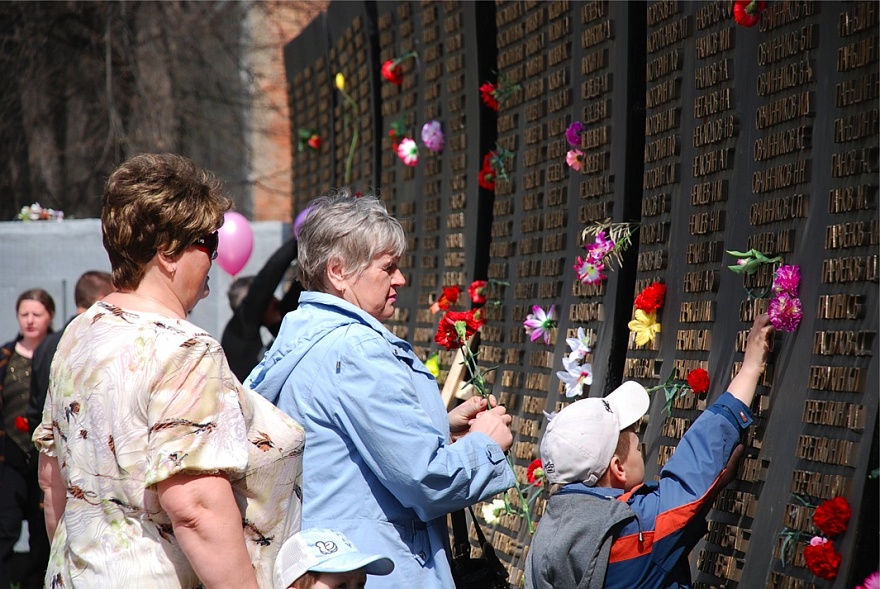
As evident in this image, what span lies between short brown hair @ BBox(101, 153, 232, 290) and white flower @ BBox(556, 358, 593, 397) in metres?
2.01

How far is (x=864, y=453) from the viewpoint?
267 cm

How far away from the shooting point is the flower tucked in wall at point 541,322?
4477 mm

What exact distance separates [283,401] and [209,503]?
694 mm

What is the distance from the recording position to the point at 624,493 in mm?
2936

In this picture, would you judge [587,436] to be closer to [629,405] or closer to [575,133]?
[629,405]

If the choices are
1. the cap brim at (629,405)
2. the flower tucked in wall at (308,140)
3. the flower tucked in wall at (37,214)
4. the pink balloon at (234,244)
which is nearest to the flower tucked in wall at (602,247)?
the cap brim at (629,405)

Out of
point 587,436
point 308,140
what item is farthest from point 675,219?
point 308,140

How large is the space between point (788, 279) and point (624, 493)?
0.69 m

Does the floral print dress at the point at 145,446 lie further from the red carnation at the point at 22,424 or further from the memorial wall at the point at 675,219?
the red carnation at the point at 22,424

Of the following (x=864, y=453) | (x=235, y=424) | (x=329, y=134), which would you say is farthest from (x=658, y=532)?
(x=329, y=134)

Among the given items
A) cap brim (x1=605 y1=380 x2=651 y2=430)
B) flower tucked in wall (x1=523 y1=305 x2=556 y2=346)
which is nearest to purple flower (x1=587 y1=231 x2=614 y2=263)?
flower tucked in wall (x1=523 y1=305 x2=556 y2=346)

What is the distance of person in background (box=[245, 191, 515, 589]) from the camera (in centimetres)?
272

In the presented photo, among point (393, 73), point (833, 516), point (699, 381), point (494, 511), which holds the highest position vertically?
point (393, 73)

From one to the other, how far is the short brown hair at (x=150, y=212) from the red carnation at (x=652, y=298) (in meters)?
1.70
